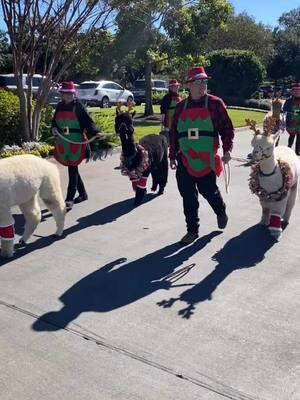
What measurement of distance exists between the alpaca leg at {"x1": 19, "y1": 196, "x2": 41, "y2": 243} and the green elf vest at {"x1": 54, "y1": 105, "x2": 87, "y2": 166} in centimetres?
186

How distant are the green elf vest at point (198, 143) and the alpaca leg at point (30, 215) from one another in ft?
6.28

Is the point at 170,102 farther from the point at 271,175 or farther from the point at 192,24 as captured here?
the point at 192,24

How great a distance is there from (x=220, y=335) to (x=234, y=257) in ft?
5.94

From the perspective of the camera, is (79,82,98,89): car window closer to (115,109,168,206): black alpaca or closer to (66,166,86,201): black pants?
(115,109,168,206): black alpaca

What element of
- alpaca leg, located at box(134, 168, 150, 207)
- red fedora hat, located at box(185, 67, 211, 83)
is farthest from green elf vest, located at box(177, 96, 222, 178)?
alpaca leg, located at box(134, 168, 150, 207)

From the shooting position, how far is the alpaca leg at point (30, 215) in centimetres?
627

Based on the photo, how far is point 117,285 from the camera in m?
5.17

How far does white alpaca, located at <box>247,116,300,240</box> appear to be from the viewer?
6215 mm

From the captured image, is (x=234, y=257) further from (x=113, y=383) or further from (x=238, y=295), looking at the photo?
(x=113, y=383)

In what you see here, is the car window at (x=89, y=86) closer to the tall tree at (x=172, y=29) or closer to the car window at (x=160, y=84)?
the tall tree at (x=172, y=29)

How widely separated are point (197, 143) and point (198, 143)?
1 cm

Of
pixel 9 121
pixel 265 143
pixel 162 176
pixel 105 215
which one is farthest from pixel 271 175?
pixel 9 121

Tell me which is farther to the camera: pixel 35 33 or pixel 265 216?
pixel 35 33

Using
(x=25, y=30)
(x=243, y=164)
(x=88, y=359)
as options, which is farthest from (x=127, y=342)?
(x=25, y=30)
